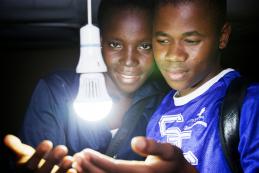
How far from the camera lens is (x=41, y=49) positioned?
1.42 metres

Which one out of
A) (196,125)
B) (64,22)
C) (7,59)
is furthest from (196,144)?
(7,59)

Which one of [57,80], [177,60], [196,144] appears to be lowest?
[196,144]

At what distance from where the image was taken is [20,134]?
48.3 inches

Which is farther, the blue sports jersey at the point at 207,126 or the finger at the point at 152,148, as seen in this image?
the blue sports jersey at the point at 207,126

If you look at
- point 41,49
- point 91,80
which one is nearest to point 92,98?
point 91,80

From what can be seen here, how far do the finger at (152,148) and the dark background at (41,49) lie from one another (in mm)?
774

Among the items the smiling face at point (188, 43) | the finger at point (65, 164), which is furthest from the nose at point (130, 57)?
the finger at point (65, 164)

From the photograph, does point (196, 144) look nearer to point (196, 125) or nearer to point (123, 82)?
point (196, 125)

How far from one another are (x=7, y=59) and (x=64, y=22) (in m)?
0.28

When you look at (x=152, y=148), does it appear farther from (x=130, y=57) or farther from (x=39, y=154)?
(x=130, y=57)

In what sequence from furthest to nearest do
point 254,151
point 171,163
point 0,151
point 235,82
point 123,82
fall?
point 0,151 < point 123,82 < point 235,82 < point 254,151 < point 171,163

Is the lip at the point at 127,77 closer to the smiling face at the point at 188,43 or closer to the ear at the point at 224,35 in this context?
the smiling face at the point at 188,43

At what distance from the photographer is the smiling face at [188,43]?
97 cm

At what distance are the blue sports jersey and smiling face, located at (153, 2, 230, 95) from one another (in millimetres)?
42
